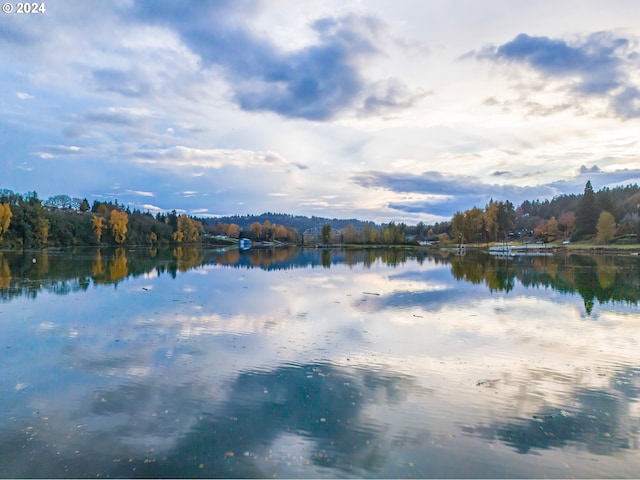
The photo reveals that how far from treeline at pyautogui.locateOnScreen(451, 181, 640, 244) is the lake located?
98149 mm

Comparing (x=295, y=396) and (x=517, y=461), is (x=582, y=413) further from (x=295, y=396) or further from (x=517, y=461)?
(x=295, y=396)

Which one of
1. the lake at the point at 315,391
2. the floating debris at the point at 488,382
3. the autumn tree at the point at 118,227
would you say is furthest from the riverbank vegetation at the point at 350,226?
the floating debris at the point at 488,382

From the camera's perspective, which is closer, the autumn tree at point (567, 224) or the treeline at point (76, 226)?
the treeline at point (76, 226)

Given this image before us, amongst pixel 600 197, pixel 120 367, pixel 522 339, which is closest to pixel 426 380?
pixel 522 339

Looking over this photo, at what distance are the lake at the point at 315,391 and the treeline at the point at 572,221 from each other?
98.1 metres

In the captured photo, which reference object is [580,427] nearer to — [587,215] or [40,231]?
[40,231]

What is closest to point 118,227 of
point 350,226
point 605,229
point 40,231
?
point 40,231

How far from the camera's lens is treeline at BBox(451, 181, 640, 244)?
10219 centimetres

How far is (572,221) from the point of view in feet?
433

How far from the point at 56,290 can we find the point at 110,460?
24.3m

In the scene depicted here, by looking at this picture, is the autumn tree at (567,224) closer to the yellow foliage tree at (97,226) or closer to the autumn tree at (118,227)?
the autumn tree at (118,227)

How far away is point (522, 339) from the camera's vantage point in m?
16.7

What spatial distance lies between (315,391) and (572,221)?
475 ft

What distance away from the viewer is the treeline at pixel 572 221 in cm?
10219
